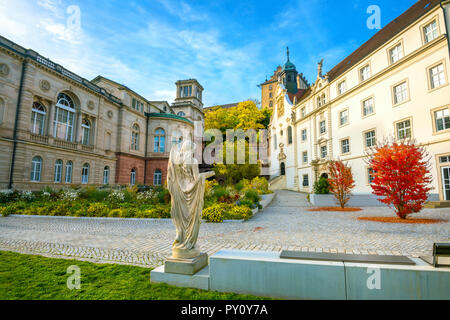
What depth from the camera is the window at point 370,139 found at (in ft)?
67.5

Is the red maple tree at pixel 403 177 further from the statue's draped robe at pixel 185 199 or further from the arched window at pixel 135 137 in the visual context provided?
the arched window at pixel 135 137

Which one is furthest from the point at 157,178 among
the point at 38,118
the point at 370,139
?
the point at 370,139

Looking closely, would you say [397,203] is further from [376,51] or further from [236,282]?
[376,51]

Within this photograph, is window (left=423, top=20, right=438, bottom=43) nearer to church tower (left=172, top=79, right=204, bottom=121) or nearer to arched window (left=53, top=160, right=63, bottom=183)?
arched window (left=53, top=160, right=63, bottom=183)

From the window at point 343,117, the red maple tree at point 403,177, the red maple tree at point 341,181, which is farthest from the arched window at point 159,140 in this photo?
the red maple tree at point 403,177

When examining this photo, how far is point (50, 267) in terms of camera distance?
15.3 ft

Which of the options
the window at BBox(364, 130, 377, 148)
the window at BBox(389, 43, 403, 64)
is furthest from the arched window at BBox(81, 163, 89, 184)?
the window at BBox(389, 43, 403, 64)

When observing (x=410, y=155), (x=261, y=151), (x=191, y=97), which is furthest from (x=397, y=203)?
(x=191, y=97)

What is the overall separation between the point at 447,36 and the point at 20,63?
31293 mm

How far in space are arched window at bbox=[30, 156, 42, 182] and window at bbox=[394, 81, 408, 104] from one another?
100ft

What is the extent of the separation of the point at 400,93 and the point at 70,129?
30.8 meters

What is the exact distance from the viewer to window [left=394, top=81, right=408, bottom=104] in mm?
17750

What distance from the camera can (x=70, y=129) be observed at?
79.5ft

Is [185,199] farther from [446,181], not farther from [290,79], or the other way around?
[290,79]
